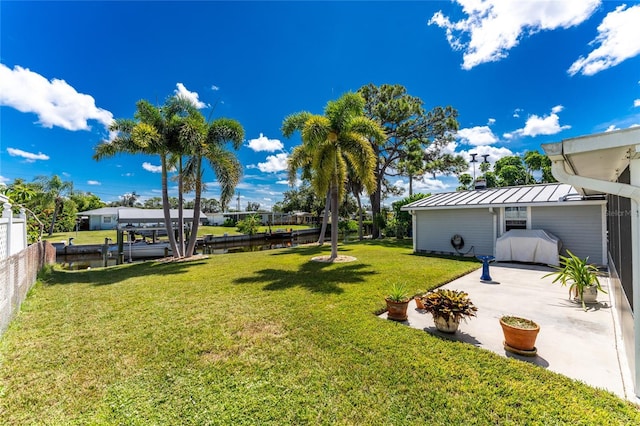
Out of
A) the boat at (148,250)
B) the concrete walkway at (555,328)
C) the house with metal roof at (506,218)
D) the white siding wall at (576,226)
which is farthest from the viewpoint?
the boat at (148,250)

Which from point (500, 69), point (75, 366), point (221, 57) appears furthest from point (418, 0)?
point (75, 366)

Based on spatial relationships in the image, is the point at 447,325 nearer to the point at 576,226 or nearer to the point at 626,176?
the point at 626,176

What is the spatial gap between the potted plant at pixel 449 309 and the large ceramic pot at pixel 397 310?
18.6 inches

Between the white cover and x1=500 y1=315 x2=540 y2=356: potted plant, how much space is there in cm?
774

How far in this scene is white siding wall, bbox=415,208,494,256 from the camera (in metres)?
11.6

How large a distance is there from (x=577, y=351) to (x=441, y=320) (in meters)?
1.65

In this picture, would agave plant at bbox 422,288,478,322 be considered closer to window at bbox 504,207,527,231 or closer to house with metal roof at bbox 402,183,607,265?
house with metal roof at bbox 402,183,607,265

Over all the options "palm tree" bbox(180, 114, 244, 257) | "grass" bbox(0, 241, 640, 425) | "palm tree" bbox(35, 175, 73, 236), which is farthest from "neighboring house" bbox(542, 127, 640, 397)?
"palm tree" bbox(35, 175, 73, 236)

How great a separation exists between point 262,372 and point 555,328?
4.57 metres

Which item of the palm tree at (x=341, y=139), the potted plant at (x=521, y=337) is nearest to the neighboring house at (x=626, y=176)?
the potted plant at (x=521, y=337)

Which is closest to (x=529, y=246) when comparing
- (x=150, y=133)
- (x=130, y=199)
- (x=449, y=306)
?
(x=449, y=306)

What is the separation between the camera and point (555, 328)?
4160mm

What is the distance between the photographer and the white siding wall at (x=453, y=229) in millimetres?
11555

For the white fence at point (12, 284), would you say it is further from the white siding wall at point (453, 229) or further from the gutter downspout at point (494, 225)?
the gutter downspout at point (494, 225)
